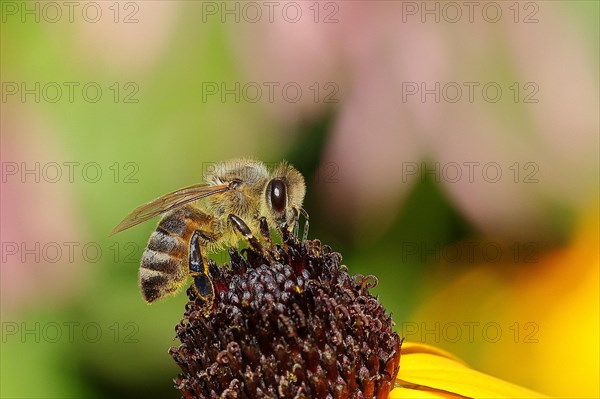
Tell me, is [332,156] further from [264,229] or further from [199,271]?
[199,271]

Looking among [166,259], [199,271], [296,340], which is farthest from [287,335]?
[166,259]

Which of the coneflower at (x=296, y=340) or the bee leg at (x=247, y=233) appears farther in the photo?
the bee leg at (x=247, y=233)

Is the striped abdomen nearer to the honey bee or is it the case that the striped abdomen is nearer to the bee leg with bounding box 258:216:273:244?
the honey bee

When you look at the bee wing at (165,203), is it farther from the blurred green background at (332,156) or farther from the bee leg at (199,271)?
the blurred green background at (332,156)

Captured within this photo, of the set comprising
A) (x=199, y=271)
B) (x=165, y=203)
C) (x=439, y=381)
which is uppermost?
(x=165, y=203)

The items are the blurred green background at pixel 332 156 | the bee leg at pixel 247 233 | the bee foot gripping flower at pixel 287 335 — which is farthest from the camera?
the blurred green background at pixel 332 156

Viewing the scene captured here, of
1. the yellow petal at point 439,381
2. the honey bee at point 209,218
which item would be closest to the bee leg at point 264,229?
the honey bee at point 209,218
